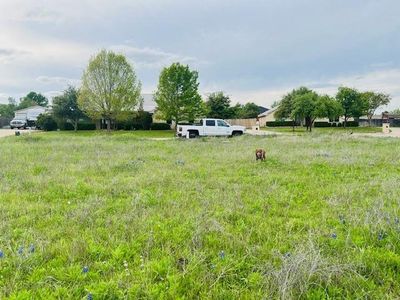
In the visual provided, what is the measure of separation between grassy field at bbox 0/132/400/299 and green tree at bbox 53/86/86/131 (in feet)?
101

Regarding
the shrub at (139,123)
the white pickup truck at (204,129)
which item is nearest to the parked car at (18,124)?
the shrub at (139,123)

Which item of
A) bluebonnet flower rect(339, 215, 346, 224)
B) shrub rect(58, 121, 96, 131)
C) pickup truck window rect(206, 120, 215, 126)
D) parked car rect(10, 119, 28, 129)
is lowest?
bluebonnet flower rect(339, 215, 346, 224)

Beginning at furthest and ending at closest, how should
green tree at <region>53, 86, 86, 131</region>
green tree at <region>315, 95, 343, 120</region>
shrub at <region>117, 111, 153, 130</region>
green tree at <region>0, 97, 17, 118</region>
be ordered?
1. green tree at <region>0, 97, 17, 118</region>
2. shrub at <region>117, 111, 153, 130</region>
3. green tree at <region>315, 95, 343, 120</region>
4. green tree at <region>53, 86, 86, 131</region>

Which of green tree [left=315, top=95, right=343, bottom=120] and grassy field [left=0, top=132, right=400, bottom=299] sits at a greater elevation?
green tree [left=315, top=95, right=343, bottom=120]

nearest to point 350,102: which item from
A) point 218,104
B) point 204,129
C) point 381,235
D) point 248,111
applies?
point 218,104

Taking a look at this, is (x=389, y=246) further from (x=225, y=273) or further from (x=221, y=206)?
(x=221, y=206)

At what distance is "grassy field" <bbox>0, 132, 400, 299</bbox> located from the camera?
234 centimetres

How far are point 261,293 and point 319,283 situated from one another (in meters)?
0.47

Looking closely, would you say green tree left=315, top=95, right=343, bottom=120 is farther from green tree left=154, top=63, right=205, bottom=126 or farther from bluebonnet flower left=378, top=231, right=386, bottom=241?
bluebonnet flower left=378, top=231, right=386, bottom=241

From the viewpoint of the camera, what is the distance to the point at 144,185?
5836 millimetres

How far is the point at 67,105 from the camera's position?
34.5 meters

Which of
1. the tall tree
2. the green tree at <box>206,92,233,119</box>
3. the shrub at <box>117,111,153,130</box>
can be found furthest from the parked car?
the tall tree

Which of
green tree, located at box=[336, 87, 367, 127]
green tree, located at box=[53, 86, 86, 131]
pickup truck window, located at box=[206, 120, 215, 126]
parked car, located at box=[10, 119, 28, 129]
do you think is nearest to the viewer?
pickup truck window, located at box=[206, 120, 215, 126]

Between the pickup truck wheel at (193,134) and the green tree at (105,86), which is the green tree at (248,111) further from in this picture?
the pickup truck wheel at (193,134)
